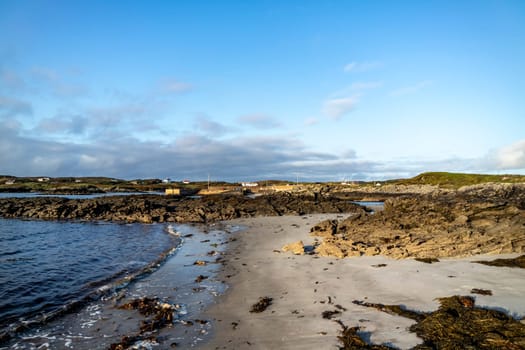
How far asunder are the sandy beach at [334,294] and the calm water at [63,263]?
14.9ft

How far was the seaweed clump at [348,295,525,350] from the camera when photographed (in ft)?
17.9

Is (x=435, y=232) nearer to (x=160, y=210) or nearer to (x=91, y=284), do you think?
(x=91, y=284)

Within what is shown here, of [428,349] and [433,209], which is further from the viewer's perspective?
[433,209]

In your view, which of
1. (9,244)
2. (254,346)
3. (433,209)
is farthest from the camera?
(9,244)

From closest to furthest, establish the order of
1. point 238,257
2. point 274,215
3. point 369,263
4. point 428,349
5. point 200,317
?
point 428,349, point 200,317, point 369,263, point 238,257, point 274,215

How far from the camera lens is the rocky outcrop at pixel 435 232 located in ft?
42.5

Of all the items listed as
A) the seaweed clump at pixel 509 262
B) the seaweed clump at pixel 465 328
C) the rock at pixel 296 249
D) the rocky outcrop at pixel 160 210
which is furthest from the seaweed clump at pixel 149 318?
the rocky outcrop at pixel 160 210

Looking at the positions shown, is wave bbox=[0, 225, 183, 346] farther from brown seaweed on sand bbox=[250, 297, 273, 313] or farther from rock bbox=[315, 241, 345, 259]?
rock bbox=[315, 241, 345, 259]

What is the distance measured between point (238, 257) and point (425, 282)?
322 inches

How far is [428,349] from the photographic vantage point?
17.8ft

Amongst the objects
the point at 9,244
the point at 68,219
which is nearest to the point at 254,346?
the point at 9,244

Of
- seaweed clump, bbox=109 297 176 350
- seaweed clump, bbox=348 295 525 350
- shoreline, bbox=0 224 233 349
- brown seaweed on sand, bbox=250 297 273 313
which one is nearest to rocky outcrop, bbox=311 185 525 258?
brown seaweed on sand, bbox=250 297 273 313

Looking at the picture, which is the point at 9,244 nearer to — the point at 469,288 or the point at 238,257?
the point at 238,257

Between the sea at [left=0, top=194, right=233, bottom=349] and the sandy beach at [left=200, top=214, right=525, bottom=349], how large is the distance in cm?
89
